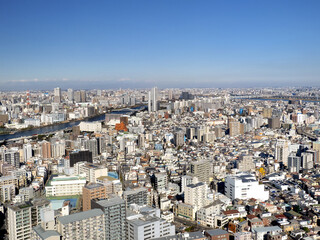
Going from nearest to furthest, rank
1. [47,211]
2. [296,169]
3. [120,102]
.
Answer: [47,211] → [296,169] → [120,102]

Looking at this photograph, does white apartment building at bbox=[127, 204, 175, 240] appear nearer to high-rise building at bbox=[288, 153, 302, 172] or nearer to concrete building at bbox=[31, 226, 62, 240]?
concrete building at bbox=[31, 226, 62, 240]

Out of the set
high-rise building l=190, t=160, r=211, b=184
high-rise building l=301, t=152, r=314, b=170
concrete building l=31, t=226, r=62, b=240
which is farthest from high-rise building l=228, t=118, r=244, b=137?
concrete building l=31, t=226, r=62, b=240

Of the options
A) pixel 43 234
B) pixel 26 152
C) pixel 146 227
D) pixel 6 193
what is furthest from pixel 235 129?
pixel 43 234

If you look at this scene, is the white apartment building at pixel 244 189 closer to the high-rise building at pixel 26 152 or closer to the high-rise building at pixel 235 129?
the high-rise building at pixel 26 152

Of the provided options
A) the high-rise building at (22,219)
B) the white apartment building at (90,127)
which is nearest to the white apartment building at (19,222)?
the high-rise building at (22,219)

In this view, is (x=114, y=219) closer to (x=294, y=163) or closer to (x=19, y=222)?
(x=19, y=222)

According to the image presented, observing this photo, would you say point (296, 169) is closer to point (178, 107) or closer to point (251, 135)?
point (251, 135)

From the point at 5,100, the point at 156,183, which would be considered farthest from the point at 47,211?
the point at 5,100
